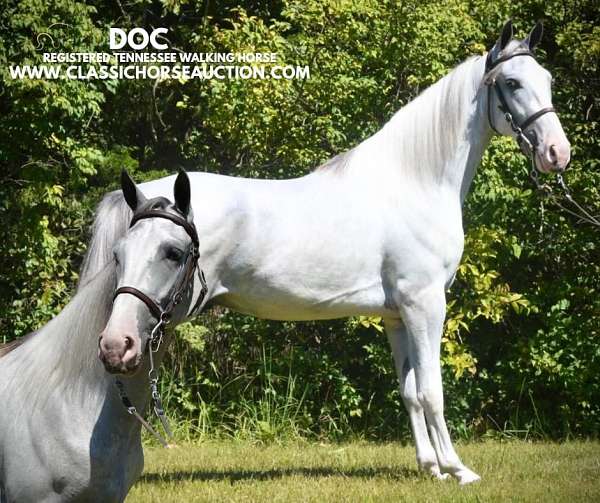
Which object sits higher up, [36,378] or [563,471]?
[36,378]

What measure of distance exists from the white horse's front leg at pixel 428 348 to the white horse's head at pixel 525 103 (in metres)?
1.08

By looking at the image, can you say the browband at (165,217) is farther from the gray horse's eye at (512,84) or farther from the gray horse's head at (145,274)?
the gray horse's eye at (512,84)

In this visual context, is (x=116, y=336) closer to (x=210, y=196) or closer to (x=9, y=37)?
(x=210, y=196)

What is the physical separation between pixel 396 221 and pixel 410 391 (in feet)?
3.78

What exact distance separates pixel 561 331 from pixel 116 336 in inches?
260

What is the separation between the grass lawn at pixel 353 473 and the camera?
17.0 ft

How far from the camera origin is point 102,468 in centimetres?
295

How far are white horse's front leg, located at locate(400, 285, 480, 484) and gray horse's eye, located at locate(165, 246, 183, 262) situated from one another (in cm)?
267

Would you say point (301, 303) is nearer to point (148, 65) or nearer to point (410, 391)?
point (410, 391)

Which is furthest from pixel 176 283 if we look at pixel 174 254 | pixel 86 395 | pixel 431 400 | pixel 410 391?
pixel 410 391

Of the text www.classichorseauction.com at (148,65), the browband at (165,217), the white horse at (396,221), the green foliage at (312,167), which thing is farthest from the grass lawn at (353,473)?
the text www.classichorseauction.com at (148,65)

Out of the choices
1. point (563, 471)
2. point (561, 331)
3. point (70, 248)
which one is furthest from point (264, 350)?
point (563, 471)

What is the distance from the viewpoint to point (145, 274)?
2982 mm

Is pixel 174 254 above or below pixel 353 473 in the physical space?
above
